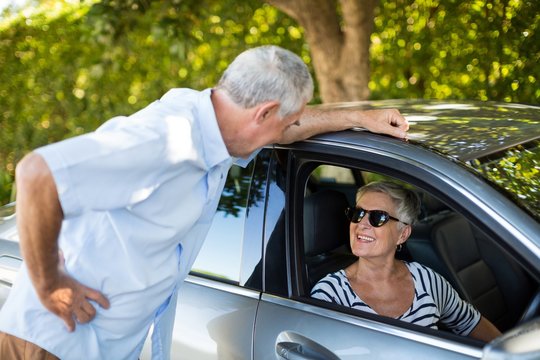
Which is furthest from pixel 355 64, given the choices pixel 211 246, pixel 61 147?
pixel 61 147

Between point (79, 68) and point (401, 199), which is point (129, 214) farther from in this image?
point (79, 68)

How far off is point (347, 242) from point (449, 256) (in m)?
0.53

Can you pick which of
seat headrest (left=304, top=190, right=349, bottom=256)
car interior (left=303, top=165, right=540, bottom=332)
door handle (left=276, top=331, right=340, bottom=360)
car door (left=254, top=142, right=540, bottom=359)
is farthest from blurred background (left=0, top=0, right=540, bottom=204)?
door handle (left=276, top=331, right=340, bottom=360)

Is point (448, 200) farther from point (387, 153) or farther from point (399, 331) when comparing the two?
point (399, 331)

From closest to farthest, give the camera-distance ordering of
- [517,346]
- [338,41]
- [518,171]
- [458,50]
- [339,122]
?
[517,346], [518,171], [339,122], [338,41], [458,50]

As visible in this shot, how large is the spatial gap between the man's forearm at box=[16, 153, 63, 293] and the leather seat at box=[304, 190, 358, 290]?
1055mm

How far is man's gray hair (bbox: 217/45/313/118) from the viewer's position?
1938mm

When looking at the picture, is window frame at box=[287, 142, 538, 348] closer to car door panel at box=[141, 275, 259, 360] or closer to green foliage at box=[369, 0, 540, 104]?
car door panel at box=[141, 275, 259, 360]

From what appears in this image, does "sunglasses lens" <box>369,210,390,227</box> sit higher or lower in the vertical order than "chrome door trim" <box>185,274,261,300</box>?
higher

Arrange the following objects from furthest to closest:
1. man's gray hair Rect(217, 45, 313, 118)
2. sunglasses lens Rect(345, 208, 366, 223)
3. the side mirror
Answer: sunglasses lens Rect(345, 208, 366, 223), man's gray hair Rect(217, 45, 313, 118), the side mirror

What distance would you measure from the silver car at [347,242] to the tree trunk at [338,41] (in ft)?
8.14

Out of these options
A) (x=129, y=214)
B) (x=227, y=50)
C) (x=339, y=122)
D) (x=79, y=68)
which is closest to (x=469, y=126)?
(x=339, y=122)

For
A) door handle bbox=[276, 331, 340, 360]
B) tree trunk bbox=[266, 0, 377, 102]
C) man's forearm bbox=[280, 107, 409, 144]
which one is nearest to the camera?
door handle bbox=[276, 331, 340, 360]

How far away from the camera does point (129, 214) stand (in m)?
1.94
